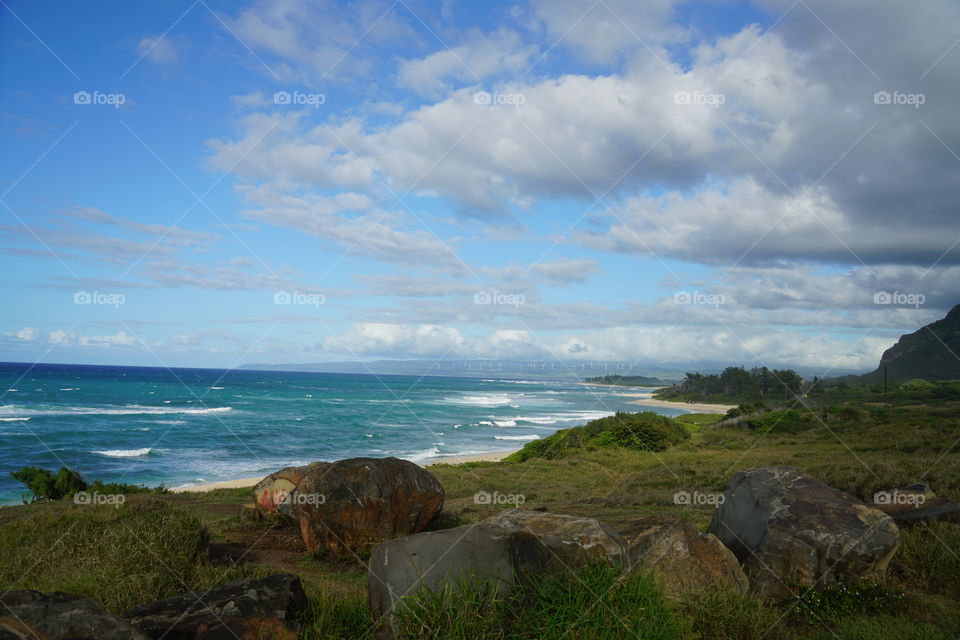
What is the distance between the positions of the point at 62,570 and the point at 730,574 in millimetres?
9318

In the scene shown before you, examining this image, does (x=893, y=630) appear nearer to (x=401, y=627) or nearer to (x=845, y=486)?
(x=401, y=627)

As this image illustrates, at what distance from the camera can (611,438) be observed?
37625 millimetres

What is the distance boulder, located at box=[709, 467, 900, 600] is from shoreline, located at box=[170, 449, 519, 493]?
22547mm

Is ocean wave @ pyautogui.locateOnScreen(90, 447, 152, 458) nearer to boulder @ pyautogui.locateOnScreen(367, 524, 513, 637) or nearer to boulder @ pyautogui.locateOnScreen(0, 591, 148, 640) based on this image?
boulder @ pyautogui.locateOnScreen(367, 524, 513, 637)

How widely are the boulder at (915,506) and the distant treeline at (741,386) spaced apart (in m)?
67.4

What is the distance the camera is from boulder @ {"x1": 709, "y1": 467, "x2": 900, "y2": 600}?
8023 millimetres

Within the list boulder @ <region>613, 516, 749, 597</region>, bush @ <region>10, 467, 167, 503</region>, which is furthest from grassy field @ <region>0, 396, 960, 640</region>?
bush @ <region>10, 467, 167, 503</region>

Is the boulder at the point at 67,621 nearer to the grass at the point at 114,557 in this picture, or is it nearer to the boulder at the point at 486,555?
the boulder at the point at 486,555

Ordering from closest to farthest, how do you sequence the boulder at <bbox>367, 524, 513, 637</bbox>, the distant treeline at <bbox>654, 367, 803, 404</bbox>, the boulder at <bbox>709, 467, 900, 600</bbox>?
the boulder at <bbox>367, 524, 513, 637</bbox>
the boulder at <bbox>709, 467, 900, 600</bbox>
the distant treeline at <bbox>654, 367, 803, 404</bbox>

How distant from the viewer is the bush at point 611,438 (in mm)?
36531

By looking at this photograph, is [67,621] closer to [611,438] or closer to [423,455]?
[611,438]

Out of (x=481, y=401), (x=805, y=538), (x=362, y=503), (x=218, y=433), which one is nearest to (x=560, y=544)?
(x=805, y=538)

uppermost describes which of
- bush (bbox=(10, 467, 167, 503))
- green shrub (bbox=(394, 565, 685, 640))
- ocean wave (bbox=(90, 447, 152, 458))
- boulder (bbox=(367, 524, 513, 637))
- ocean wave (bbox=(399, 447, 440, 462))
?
boulder (bbox=(367, 524, 513, 637))

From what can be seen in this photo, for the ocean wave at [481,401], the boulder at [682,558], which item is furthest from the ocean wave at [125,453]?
the ocean wave at [481,401]
